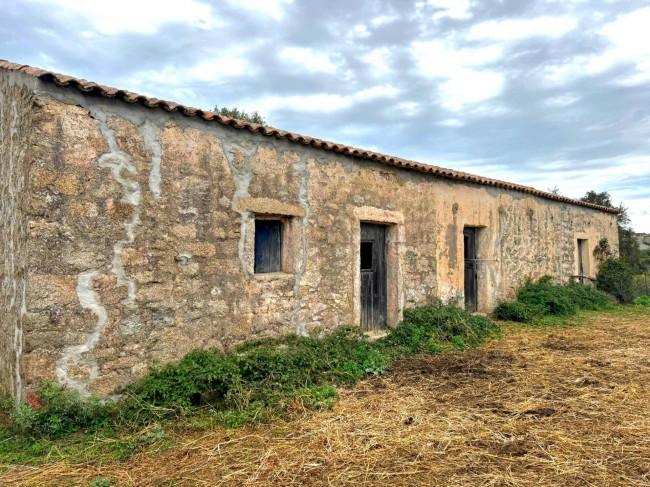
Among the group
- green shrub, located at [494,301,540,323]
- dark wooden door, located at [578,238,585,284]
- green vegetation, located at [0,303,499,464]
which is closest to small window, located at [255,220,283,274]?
green vegetation, located at [0,303,499,464]

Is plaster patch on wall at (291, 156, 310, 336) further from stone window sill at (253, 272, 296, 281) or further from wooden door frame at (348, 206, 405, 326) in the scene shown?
wooden door frame at (348, 206, 405, 326)

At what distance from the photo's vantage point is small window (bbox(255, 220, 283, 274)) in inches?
221

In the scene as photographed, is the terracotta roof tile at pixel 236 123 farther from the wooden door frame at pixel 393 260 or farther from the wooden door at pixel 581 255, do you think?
the wooden door at pixel 581 255

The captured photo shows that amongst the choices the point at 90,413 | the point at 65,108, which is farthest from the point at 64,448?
the point at 65,108

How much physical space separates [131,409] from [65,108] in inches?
114

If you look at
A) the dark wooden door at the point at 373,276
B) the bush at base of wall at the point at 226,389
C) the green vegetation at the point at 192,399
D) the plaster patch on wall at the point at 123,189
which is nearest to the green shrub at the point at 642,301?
the dark wooden door at the point at 373,276

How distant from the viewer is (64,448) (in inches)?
136

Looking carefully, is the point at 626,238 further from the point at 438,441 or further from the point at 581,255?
the point at 438,441

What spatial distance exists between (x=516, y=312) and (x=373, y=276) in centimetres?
394

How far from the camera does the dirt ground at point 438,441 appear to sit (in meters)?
2.99

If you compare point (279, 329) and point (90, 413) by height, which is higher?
point (279, 329)

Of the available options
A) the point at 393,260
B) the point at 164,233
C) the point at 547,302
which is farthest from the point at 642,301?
the point at 164,233

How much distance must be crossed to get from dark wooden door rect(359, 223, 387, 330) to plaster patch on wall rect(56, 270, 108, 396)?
4.05m

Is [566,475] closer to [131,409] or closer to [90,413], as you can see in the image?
[131,409]
